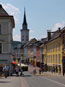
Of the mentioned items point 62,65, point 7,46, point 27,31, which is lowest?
point 62,65

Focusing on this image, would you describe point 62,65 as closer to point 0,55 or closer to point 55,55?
point 55,55

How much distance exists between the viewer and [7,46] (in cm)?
4519

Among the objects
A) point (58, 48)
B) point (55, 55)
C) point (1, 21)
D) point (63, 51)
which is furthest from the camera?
point (55, 55)

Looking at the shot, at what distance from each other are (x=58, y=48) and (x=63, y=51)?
17.6 ft

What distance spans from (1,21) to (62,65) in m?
16.8

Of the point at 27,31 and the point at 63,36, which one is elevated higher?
the point at 27,31

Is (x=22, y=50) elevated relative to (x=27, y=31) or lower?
lower

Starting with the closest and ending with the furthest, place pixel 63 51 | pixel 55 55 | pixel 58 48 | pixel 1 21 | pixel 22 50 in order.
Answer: pixel 1 21
pixel 63 51
pixel 58 48
pixel 55 55
pixel 22 50

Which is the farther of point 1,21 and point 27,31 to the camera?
point 27,31

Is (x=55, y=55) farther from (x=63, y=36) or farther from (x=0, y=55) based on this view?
(x=0, y=55)

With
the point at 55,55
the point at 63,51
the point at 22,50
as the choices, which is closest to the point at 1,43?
the point at 63,51

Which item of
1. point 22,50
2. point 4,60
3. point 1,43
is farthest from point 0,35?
point 22,50

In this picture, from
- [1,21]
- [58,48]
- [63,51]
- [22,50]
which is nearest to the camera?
[1,21]

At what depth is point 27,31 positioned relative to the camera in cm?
18088
